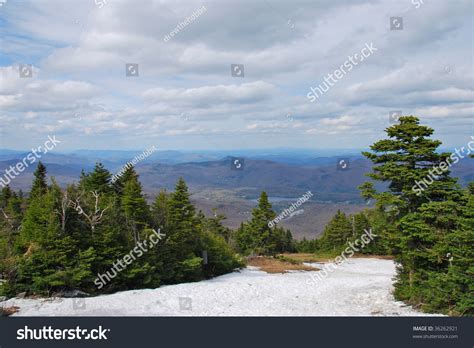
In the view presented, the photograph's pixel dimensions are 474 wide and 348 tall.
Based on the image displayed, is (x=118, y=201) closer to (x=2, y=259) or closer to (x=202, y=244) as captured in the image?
(x=202, y=244)

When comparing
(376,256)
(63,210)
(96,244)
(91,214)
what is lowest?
(376,256)

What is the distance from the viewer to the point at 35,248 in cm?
1848

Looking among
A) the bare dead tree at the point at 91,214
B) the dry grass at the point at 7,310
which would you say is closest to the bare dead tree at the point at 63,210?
the bare dead tree at the point at 91,214

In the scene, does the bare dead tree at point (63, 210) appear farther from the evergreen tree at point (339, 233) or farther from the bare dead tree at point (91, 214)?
the evergreen tree at point (339, 233)

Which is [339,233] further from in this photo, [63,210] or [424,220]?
[63,210]

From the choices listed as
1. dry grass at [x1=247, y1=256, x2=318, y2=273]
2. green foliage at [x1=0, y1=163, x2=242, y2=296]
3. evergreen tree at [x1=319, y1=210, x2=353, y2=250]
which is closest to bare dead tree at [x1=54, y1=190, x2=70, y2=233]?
green foliage at [x1=0, y1=163, x2=242, y2=296]

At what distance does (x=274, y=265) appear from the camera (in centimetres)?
3731

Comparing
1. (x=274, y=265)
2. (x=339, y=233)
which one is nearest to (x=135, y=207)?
(x=274, y=265)

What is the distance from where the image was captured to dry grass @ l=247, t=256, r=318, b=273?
112 ft

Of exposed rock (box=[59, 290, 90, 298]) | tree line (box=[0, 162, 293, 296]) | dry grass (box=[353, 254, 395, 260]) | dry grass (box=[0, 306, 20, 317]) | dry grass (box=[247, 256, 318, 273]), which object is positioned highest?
tree line (box=[0, 162, 293, 296])

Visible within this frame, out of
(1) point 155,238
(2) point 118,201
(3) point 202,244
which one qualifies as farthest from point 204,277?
(2) point 118,201

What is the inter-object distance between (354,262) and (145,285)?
28534 mm

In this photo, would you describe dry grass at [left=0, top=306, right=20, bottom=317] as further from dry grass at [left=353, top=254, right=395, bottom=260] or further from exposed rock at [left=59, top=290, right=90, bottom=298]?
dry grass at [left=353, top=254, right=395, bottom=260]

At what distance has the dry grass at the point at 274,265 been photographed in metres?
34.2
